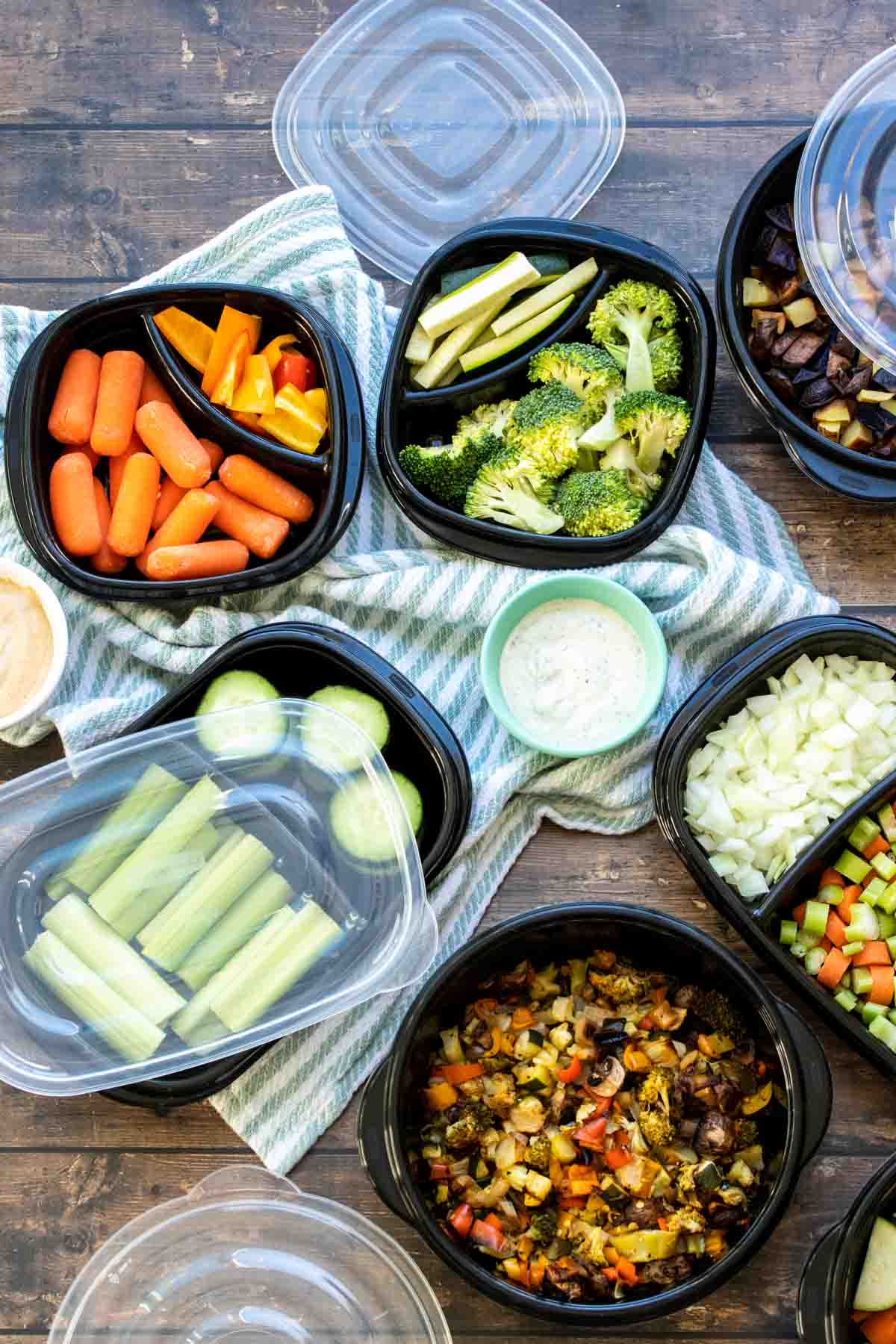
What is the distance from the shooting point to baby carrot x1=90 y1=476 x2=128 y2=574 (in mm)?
2447

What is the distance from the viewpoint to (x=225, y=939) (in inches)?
88.1

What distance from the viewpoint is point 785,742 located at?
2338 mm

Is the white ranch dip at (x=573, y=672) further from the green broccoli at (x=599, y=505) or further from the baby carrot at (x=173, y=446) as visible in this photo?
the baby carrot at (x=173, y=446)

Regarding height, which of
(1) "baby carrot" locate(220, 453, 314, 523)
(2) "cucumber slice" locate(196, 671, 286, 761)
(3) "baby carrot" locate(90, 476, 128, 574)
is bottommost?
(2) "cucumber slice" locate(196, 671, 286, 761)

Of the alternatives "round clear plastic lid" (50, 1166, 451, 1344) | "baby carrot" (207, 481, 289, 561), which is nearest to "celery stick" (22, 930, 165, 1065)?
"round clear plastic lid" (50, 1166, 451, 1344)

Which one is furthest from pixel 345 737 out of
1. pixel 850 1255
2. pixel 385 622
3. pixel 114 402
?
pixel 850 1255

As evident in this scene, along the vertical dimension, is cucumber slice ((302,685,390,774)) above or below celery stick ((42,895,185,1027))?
above

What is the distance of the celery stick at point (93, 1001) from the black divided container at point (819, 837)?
3.20 feet

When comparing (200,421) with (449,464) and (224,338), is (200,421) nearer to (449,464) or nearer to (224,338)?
(224,338)

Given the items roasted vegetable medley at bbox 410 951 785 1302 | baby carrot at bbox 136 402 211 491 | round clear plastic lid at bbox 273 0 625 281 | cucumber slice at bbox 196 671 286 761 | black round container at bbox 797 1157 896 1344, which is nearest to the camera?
black round container at bbox 797 1157 896 1344

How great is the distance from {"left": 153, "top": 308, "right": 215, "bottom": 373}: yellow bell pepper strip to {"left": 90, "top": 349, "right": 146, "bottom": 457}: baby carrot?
8cm

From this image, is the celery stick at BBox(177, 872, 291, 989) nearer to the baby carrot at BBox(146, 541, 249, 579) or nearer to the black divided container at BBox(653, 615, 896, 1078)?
the baby carrot at BBox(146, 541, 249, 579)

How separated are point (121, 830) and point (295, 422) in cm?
81

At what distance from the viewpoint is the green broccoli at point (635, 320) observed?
2410 millimetres
